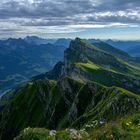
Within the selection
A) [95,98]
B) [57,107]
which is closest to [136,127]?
[95,98]

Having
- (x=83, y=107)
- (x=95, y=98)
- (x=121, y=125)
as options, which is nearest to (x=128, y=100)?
(x=95, y=98)

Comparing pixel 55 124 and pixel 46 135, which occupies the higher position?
pixel 46 135

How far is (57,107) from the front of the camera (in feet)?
622

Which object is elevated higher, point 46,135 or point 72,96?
point 46,135

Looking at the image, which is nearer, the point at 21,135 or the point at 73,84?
the point at 21,135

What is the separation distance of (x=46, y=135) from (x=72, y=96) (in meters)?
176

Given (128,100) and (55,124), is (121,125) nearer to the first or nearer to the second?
(128,100)

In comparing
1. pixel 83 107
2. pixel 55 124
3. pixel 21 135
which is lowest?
pixel 55 124

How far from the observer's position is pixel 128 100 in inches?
4515

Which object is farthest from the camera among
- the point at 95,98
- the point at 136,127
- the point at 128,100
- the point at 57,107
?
the point at 57,107

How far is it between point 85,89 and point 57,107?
2561 centimetres

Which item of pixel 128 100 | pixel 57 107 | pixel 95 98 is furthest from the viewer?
pixel 57 107

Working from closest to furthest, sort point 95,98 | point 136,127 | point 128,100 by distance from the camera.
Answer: point 136,127, point 128,100, point 95,98

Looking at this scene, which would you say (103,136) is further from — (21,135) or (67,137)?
(21,135)
